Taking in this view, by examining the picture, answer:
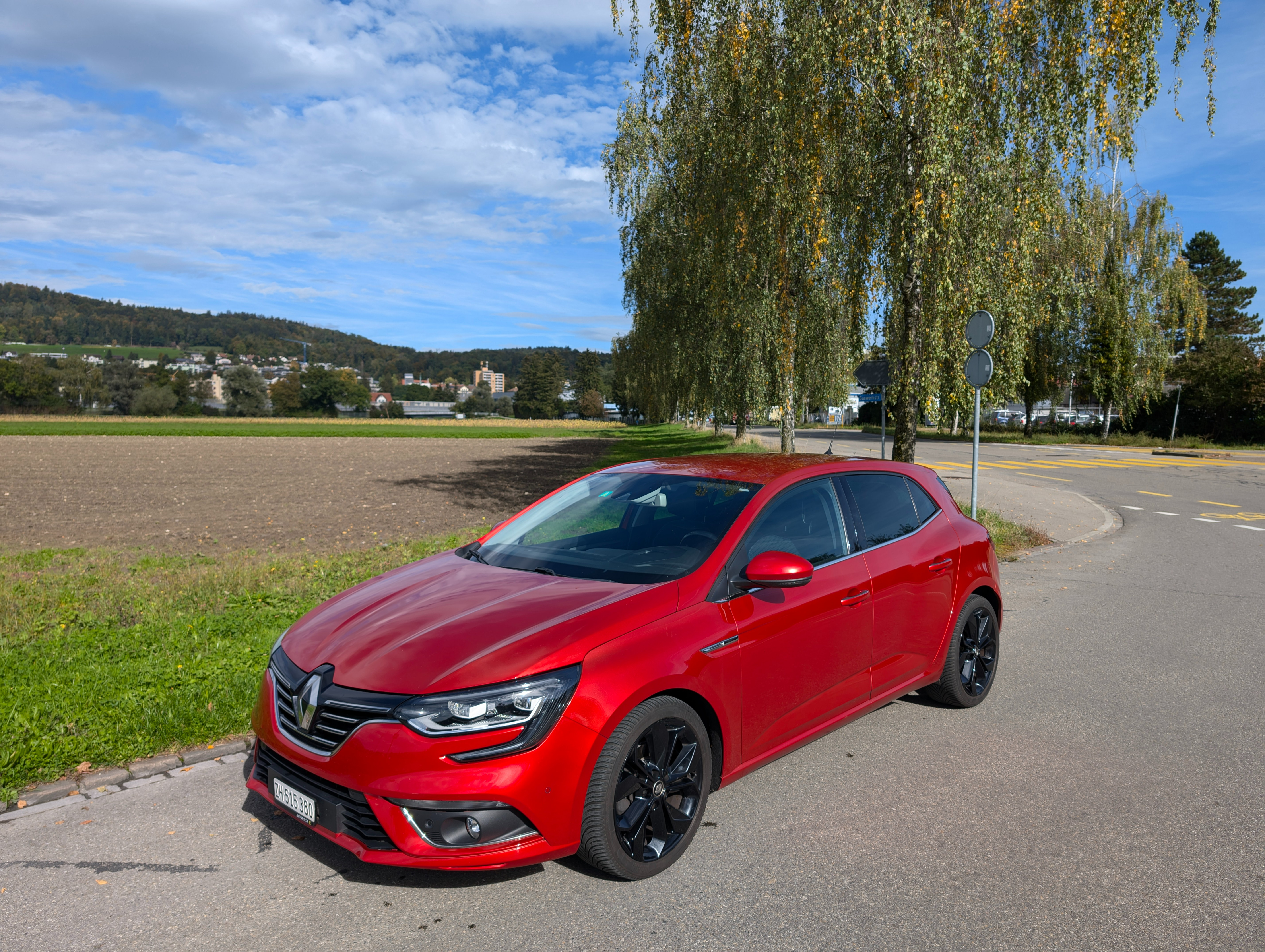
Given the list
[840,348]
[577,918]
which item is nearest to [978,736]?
[577,918]

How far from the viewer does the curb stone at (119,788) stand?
3.65 metres

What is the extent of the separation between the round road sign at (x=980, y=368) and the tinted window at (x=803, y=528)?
706 cm

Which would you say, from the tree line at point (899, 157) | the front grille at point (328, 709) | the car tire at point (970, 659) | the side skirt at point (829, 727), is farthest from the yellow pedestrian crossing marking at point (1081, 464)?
the front grille at point (328, 709)

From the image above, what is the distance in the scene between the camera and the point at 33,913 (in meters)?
2.88

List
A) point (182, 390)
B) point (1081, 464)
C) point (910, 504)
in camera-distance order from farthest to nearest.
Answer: point (182, 390)
point (1081, 464)
point (910, 504)

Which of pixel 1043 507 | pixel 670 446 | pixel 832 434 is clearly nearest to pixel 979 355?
pixel 1043 507

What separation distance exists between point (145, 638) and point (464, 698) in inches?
167

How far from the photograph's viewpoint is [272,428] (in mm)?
69812

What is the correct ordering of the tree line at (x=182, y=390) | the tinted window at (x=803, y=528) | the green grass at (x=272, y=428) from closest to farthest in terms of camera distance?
the tinted window at (x=803, y=528) → the green grass at (x=272, y=428) → the tree line at (x=182, y=390)

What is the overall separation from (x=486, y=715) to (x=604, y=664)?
44 centimetres

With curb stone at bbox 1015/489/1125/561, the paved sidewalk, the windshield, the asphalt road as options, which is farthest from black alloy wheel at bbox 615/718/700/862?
the paved sidewalk

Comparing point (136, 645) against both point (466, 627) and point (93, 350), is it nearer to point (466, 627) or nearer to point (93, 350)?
point (466, 627)

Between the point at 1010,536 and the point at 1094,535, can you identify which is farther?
the point at 1094,535

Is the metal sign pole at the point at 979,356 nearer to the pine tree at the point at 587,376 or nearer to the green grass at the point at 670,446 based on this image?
the green grass at the point at 670,446
